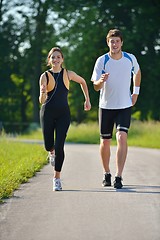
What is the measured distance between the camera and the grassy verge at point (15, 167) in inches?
356

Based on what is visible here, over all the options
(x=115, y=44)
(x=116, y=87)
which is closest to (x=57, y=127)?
(x=116, y=87)

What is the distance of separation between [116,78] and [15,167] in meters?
3.16

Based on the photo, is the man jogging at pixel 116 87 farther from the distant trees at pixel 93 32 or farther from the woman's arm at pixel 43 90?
the distant trees at pixel 93 32

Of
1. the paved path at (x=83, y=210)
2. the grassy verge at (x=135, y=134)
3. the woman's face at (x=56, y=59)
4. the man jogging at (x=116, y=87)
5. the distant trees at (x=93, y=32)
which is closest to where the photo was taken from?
the paved path at (x=83, y=210)

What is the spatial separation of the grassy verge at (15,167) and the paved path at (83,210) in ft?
0.52

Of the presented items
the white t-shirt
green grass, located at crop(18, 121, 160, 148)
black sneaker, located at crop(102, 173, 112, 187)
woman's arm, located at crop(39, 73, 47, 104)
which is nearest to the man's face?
the white t-shirt

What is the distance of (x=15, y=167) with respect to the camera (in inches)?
461

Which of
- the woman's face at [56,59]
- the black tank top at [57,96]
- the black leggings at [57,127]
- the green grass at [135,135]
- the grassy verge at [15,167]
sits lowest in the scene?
the green grass at [135,135]

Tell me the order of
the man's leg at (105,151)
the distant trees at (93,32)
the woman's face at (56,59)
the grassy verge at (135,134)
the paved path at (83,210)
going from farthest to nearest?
1. the distant trees at (93,32)
2. the grassy verge at (135,134)
3. the man's leg at (105,151)
4. the woman's face at (56,59)
5. the paved path at (83,210)

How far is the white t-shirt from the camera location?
9258mm

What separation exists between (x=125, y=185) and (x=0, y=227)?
3.53 metres

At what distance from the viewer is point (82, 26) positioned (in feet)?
149

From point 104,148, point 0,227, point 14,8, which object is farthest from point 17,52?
point 0,227

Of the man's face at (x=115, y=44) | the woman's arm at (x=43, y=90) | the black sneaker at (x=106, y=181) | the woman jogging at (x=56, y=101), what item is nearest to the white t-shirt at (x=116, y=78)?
the man's face at (x=115, y=44)
